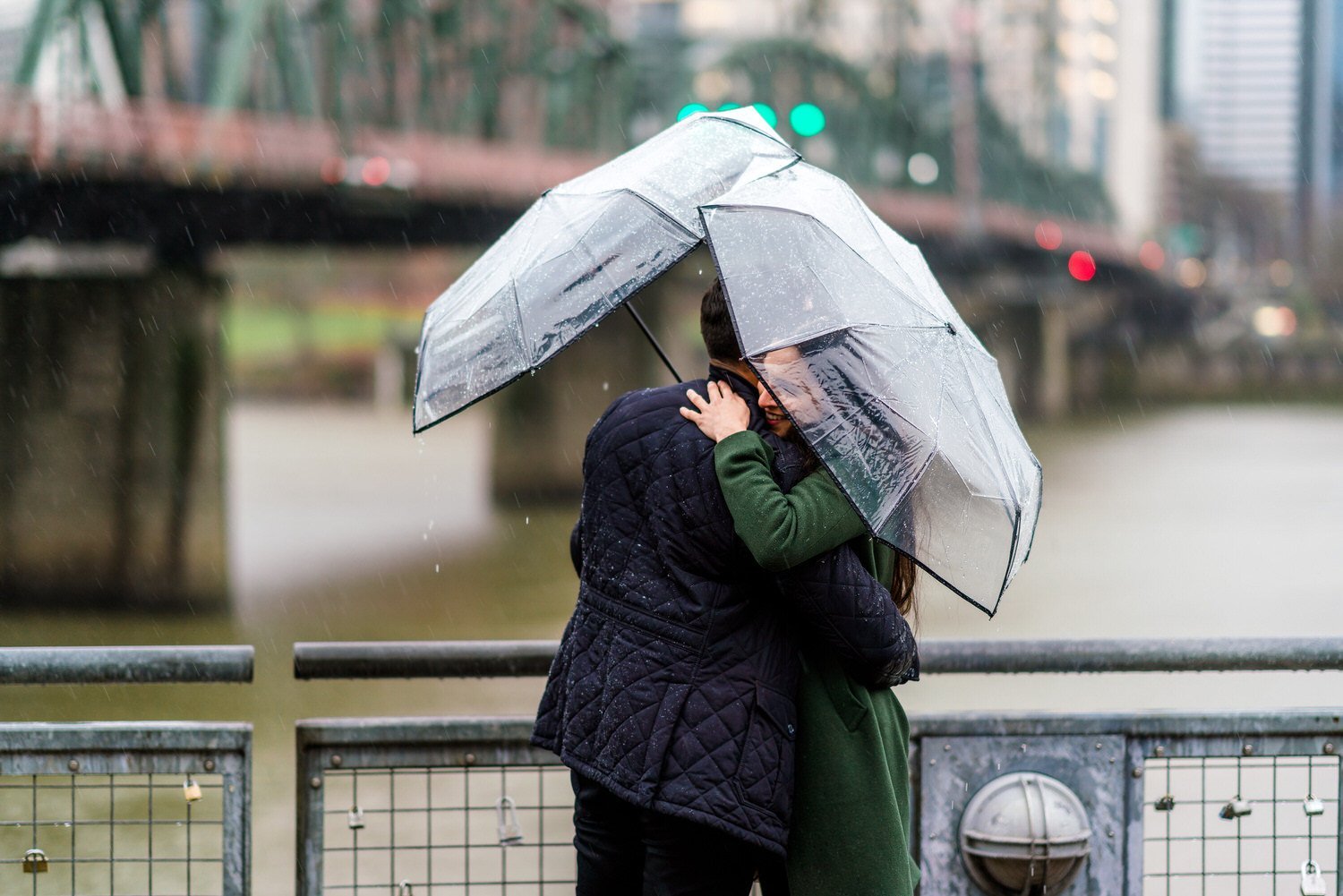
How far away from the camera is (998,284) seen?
48.6m

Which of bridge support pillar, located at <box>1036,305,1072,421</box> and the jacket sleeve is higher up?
bridge support pillar, located at <box>1036,305,1072,421</box>

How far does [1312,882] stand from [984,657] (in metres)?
0.84

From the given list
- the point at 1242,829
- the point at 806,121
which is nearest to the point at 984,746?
the point at 1242,829

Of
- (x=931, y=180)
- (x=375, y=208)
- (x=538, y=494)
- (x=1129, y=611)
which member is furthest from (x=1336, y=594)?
(x=931, y=180)

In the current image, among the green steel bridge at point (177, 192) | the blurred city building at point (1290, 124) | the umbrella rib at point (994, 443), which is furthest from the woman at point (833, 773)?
the blurred city building at point (1290, 124)

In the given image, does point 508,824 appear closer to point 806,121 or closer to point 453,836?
point 453,836

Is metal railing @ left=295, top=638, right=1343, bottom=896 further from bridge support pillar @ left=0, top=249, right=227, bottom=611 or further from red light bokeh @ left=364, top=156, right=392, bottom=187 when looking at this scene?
red light bokeh @ left=364, top=156, right=392, bottom=187

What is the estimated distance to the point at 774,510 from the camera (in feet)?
8.68

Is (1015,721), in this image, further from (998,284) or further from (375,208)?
(998,284)

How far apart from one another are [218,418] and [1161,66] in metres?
165

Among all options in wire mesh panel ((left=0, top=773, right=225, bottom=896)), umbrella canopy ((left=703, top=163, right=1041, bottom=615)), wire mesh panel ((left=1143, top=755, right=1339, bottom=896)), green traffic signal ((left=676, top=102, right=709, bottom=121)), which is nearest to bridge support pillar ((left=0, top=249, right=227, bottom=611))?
green traffic signal ((left=676, top=102, right=709, bottom=121))

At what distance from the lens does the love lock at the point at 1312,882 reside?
11.8 feet

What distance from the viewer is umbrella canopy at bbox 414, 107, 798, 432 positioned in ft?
9.37

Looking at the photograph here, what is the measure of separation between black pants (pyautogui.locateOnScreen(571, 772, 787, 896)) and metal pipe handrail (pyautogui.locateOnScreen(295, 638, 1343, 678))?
609 mm
